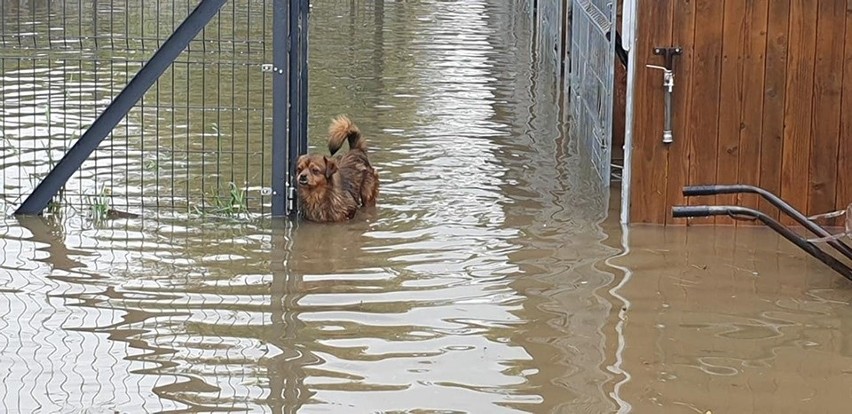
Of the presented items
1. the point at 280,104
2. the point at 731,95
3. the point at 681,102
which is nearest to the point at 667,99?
the point at 681,102

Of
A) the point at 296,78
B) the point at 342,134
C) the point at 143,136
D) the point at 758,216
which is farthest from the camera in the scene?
the point at 143,136

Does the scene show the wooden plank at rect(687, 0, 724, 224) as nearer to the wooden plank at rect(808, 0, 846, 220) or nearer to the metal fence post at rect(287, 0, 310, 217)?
the wooden plank at rect(808, 0, 846, 220)

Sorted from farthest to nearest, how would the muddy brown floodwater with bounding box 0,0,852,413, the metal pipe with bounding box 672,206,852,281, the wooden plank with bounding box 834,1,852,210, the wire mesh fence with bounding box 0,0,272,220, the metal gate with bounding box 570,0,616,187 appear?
the metal gate with bounding box 570,0,616,187
the wire mesh fence with bounding box 0,0,272,220
the wooden plank with bounding box 834,1,852,210
the metal pipe with bounding box 672,206,852,281
the muddy brown floodwater with bounding box 0,0,852,413

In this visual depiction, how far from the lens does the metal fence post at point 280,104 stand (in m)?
8.91

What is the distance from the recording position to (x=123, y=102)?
892 cm

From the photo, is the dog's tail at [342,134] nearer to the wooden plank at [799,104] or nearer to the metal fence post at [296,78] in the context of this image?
the metal fence post at [296,78]

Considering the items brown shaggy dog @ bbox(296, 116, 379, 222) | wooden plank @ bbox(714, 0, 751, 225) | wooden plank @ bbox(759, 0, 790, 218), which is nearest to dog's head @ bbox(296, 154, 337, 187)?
brown shaggy dog @ bbox(296, 116, 379, 222)

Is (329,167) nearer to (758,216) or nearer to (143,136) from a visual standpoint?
(143,136)

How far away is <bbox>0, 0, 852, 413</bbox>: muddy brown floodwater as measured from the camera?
19.8 feet

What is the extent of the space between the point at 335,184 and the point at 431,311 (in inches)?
82.0

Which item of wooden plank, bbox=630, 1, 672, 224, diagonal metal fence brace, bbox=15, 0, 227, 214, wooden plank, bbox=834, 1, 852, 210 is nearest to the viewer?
diagonal metal fence brace, bbox=15, 0, 227, 214

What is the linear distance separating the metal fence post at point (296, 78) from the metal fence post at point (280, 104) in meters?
0.05

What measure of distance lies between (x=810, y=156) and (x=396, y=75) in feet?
26.3

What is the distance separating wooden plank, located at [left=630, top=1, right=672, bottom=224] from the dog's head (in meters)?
2.01
